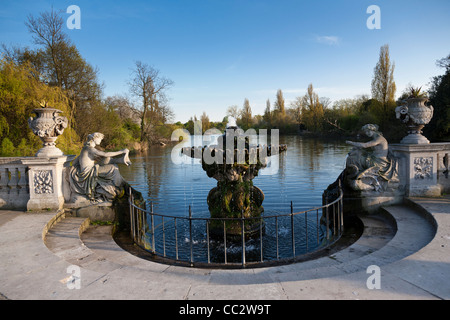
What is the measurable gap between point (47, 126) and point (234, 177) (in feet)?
14.5

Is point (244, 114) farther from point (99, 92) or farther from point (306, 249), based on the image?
point (306, 249)

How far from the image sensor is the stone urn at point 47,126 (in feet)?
21.0

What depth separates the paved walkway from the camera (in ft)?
9.95

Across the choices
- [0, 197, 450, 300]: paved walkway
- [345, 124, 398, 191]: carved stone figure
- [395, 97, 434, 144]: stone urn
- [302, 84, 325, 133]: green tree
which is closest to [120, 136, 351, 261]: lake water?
[0, 197, 450, 300]: paved walkway

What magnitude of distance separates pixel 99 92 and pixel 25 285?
27105 mm

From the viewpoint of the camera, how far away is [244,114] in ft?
208

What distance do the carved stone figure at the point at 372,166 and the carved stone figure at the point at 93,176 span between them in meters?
5.34

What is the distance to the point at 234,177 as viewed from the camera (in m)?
6.85

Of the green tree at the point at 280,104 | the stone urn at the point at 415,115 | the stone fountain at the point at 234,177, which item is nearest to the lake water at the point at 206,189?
the stone fountain at the point at 234,177

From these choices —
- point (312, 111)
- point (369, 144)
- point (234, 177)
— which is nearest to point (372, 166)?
point (369, 144)

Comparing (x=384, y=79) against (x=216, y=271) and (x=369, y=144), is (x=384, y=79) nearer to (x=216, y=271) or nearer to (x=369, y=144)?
(x=369, y=144)

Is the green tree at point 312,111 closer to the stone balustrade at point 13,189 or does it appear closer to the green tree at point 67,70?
the green tree at point 67,70

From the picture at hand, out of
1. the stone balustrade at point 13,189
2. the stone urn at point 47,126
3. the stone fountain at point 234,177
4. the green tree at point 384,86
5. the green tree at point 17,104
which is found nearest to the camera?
the stone urn at point 47,126

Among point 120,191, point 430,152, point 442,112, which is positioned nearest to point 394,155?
point 430,152
